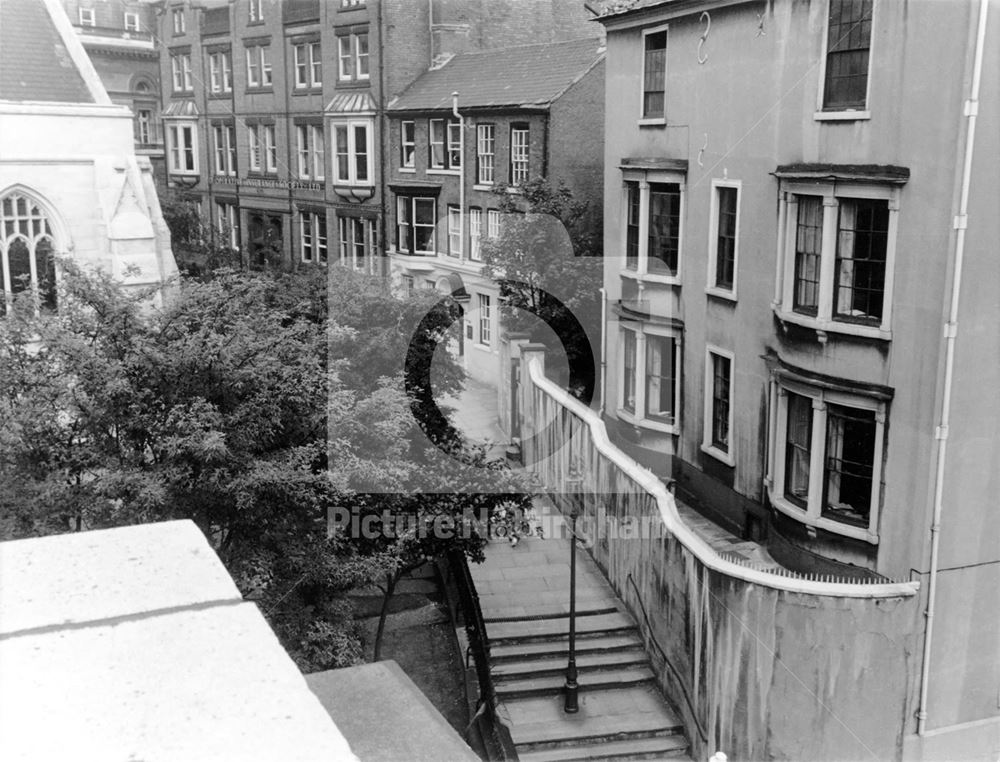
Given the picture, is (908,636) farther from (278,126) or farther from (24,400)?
(278,126)

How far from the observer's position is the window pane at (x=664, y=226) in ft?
70.9

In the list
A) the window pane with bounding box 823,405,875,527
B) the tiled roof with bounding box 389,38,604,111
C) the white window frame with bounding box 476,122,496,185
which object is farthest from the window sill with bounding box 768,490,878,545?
the white window frame with bounding box 476,122,496,185

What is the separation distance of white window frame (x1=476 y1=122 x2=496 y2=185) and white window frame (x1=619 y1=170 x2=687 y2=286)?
10.8 metres

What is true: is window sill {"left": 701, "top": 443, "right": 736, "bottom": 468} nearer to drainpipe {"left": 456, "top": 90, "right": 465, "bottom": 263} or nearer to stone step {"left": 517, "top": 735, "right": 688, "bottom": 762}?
stone step {"left": 517, "top": 735, "right": 688, "bottom": 762}

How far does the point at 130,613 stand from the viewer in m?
1.88

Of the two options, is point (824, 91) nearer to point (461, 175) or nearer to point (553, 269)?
point (553, 269)

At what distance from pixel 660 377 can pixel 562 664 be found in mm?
7741

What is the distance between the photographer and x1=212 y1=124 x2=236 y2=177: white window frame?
4712 cm

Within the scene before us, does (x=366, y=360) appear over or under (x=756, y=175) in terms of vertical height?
under

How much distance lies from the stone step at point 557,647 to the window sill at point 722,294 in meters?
6.64

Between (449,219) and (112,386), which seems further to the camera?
(449,219)

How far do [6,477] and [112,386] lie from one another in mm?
1970

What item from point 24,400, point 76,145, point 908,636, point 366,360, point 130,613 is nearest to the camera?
point 130,613

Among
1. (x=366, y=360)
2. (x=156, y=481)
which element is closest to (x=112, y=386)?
(x=156, y=481)
